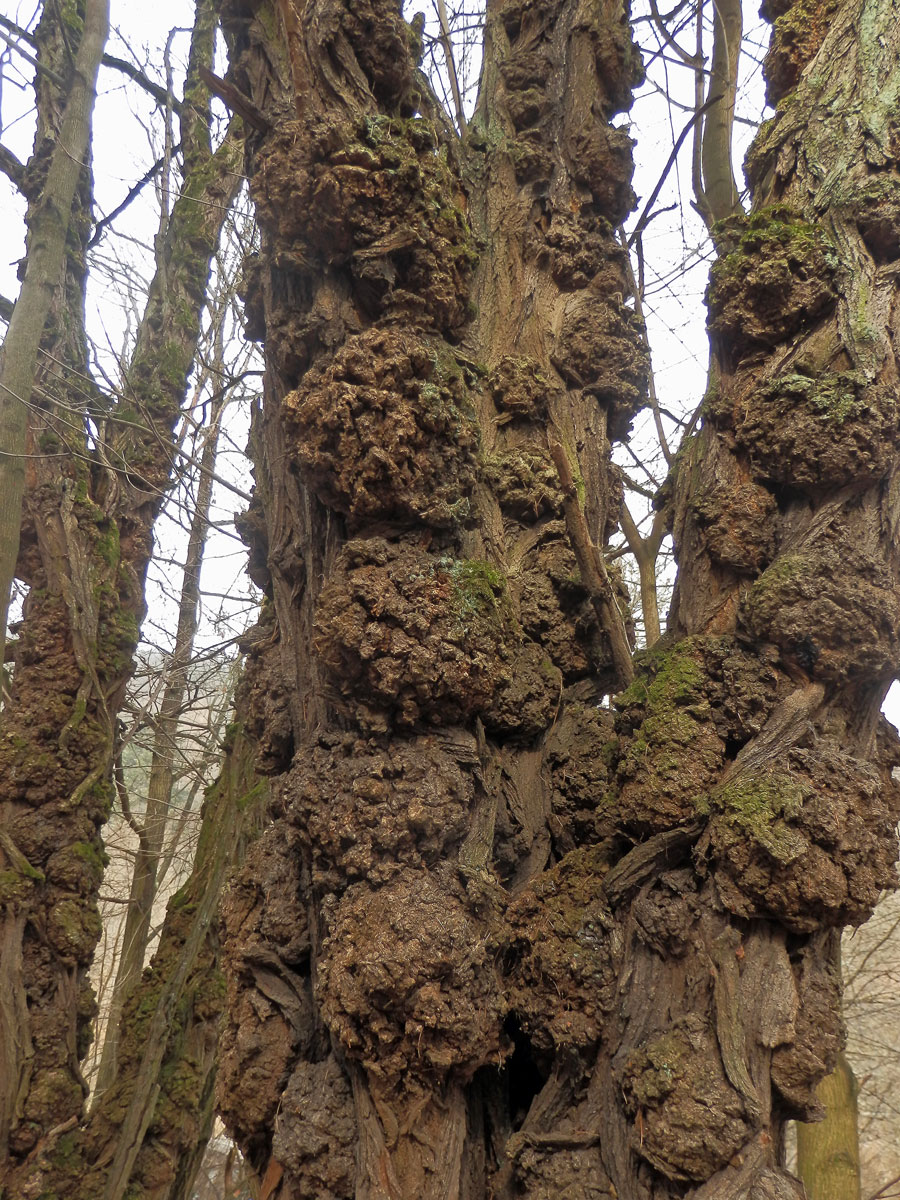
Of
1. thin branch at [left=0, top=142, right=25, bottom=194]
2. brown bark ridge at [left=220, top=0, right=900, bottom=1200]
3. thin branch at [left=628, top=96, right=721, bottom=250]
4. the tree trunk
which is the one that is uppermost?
thin branch at [left=0, top=142, right=25, bottom=194]

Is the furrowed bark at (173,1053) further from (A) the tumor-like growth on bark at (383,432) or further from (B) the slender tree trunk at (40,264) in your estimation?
(A) the tumor-like growth on bark at (383,432)

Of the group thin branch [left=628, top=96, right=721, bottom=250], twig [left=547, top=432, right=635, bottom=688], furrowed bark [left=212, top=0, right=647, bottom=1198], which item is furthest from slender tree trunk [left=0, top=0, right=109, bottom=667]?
thin branch [left=628, top=96, right=721, bottom=250]

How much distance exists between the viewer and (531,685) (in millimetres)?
2111

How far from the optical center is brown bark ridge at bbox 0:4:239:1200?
4168 millimetres

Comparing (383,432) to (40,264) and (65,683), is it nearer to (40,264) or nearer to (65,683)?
(40,264)

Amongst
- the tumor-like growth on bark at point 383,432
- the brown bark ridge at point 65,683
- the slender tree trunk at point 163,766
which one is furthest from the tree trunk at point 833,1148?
the tumor-like growth on bark at point 383,432

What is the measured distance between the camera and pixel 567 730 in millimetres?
2207

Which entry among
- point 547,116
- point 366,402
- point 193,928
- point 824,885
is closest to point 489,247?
point 547,116

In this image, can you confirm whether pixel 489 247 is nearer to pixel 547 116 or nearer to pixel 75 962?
pixel 547 116

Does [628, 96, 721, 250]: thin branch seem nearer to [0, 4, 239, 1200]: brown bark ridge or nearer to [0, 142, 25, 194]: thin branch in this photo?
[0, 4, 239, 1200]: brown bark ridge

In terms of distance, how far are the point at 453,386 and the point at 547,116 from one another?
128 cm

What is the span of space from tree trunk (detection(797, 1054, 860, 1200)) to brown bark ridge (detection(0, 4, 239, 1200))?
453 centimetres

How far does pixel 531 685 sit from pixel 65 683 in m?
3.56

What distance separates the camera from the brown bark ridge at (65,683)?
417 centimetres
